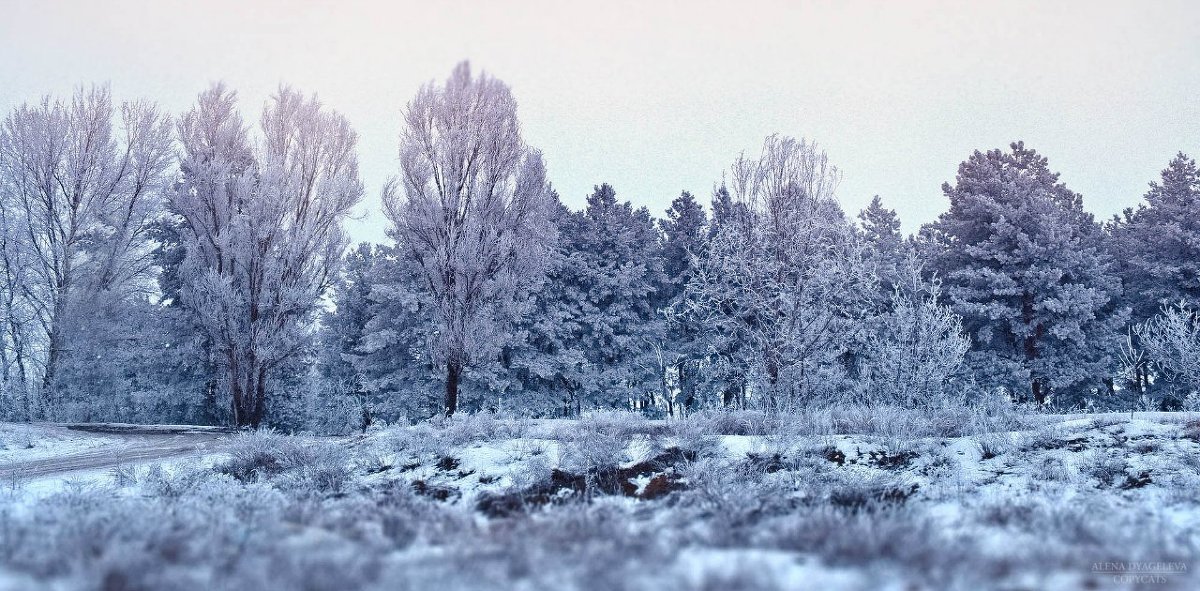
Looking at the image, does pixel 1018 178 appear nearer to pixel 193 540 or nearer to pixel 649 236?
pixel 649 236

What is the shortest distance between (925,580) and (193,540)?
3.52 meters

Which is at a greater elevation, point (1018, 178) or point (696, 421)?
point (1018, 178)

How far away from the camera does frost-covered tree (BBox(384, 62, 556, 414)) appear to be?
696 inches

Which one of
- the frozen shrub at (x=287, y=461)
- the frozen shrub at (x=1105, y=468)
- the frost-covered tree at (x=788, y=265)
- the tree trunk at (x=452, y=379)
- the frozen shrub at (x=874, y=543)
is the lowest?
the frozen shrub at (x=1105, y=468)

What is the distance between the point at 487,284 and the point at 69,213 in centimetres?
1363

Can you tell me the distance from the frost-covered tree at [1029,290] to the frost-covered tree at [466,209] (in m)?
16.8

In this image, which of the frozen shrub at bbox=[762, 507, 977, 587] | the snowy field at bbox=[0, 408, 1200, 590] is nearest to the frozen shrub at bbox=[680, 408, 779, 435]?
the snowy field at bbox=[0, 408, 1200, 590]

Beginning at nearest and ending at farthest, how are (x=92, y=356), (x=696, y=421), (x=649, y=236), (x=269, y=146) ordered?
(x=696, y=421), (x=92, y=356), (x=269, y=146), (x=649, y=236)

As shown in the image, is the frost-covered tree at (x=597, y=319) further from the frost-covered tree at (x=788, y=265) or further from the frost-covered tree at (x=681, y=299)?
the frost-covered tree at (x=788, y=265)

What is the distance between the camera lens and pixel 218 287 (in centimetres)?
1852

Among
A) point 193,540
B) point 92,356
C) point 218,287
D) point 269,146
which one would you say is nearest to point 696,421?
point 193,540

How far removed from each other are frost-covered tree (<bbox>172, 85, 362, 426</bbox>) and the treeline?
0.07 m

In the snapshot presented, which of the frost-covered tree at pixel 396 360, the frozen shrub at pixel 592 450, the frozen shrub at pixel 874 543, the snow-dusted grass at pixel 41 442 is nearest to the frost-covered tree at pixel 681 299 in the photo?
the frost-covered tree at pixel 396 360

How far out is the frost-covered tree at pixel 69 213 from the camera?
1925 cm
